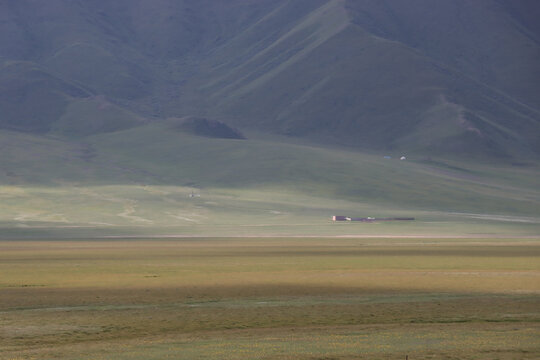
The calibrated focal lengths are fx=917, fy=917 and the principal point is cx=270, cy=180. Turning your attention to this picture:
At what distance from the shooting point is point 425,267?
186ft

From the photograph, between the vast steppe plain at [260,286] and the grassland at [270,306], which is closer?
the grassland at [270,306]

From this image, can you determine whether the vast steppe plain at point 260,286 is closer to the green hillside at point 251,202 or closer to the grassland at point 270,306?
the grassland at point 270,306

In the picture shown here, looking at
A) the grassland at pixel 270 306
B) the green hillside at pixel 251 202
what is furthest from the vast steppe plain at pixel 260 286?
the green hillside at pixel 251 202

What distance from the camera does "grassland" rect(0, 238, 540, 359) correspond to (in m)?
27.2

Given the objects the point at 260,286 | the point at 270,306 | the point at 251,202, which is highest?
the point at 251,202

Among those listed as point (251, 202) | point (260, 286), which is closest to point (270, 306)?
point (260, 286)

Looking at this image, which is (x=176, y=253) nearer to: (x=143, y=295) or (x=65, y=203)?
→ (x=143, y=295)

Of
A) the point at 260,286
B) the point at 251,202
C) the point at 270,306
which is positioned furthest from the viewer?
the point at 251,202

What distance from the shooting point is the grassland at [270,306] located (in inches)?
1072

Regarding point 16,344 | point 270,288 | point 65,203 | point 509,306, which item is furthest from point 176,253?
point 65,203

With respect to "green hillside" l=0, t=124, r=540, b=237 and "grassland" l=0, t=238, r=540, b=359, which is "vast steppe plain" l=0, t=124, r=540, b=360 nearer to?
"grassland" l=0, t=238, r=540, b=359

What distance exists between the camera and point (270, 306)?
1452 inches

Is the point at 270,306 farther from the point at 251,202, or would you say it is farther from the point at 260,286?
the point at 251,202

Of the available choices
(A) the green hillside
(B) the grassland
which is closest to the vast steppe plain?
(B) the grassland
